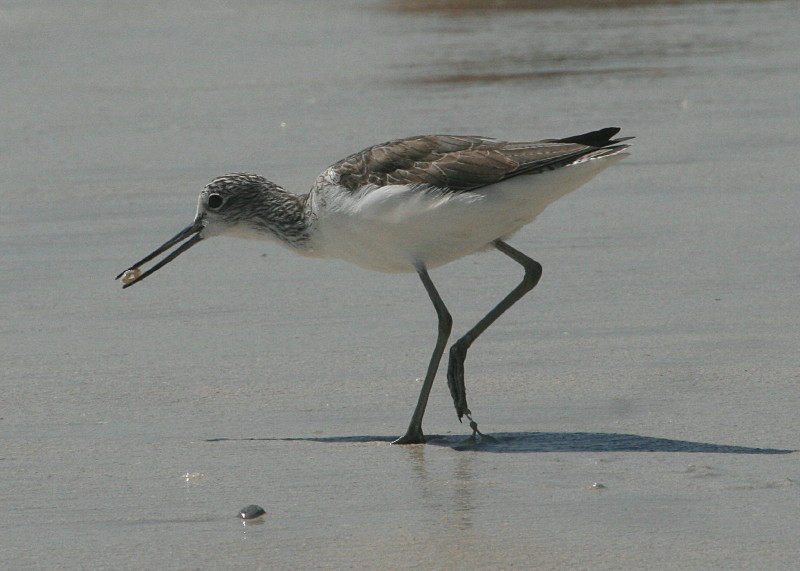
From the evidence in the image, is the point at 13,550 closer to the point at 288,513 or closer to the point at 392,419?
the point at 288,513

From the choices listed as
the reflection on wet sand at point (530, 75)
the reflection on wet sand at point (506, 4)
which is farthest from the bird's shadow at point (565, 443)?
the reflection on wet sand at point (506, 4)

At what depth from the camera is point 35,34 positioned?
17484mm

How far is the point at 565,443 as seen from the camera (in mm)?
5008

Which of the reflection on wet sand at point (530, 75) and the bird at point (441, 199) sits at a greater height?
the reflection on wet sand at point (530, 75)

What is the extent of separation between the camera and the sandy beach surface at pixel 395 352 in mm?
4156

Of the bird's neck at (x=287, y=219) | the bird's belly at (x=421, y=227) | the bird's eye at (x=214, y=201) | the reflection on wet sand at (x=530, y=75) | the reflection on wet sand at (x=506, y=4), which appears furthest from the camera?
the reflection on wet sand at (x=506, y=4)

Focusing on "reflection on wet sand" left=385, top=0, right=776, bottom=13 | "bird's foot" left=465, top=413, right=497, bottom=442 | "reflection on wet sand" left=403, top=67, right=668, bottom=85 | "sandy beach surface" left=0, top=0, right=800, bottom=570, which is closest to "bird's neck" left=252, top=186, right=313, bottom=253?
"sandy beach surface" left=0, top=0, right=800, bottom=570

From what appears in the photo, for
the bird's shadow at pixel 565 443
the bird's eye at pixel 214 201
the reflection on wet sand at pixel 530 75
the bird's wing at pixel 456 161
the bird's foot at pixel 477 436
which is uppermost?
the reflection on wet sand at pixel 530 75

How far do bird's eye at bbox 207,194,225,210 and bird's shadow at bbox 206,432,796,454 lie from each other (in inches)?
54.3

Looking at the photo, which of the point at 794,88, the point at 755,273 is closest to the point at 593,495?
the point at 755,273

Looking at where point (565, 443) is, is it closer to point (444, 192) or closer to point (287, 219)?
point (444, 192)

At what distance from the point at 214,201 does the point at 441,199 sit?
123 cm

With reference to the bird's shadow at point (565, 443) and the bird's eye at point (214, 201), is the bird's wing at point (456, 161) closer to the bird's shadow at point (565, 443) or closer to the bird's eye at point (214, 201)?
the bird's eye at point (214, 201)

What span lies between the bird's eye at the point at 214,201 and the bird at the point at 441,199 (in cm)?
53
